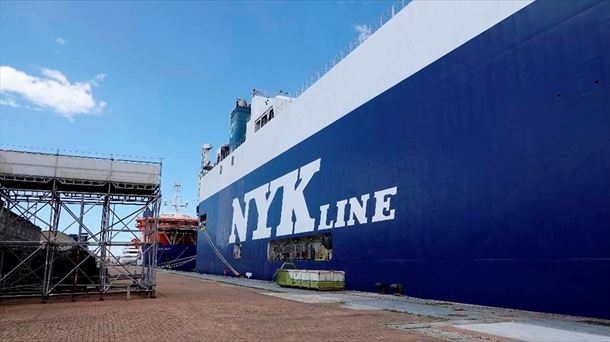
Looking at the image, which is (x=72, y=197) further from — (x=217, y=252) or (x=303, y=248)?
(x=217, y=252)

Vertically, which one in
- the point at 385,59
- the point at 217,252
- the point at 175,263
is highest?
the point at 385,59

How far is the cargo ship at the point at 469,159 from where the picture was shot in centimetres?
1140

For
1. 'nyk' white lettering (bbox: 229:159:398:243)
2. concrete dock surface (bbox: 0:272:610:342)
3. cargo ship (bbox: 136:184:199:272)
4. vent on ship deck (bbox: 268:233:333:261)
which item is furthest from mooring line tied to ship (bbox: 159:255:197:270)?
concrete dock surface (bbox: 0:272:610:342)

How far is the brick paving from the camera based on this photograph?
930cm

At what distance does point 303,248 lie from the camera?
27.3 m

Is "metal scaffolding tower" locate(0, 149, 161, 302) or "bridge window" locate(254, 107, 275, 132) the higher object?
"bridge window" locate(254, 107, 275, 132)

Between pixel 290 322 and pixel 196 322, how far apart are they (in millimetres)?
2416

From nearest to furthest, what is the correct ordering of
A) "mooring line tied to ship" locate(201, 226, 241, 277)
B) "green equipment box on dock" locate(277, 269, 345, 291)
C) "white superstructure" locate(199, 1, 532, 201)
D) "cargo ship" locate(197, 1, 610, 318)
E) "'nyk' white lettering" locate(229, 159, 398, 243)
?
"cargo ship" locate(197, 1, 610, 318), "white superstructure" locate(199, 1, 532, 201), "'nyk' white lettering" locate(229, 159, 398, 243), "green equipment box on dock" locate(277, 269, 345, 291), "mooring line tied to ship" locate(201, 226, 241, 277)

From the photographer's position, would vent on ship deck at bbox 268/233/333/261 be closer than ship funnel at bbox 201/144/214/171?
Yes

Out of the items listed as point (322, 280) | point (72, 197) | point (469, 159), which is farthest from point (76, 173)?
point (469, 159)

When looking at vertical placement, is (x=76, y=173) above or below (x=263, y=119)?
below

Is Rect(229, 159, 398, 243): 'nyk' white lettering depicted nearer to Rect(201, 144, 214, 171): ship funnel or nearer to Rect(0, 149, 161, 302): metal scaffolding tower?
Rect(0, 149, 161, 302): metal scaffolding tower

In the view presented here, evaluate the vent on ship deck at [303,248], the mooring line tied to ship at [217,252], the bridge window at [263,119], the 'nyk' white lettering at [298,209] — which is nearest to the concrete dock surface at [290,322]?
the 'nyk' white lettering at [298,209]

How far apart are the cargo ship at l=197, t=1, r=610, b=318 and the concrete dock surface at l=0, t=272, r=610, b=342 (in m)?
1.27
